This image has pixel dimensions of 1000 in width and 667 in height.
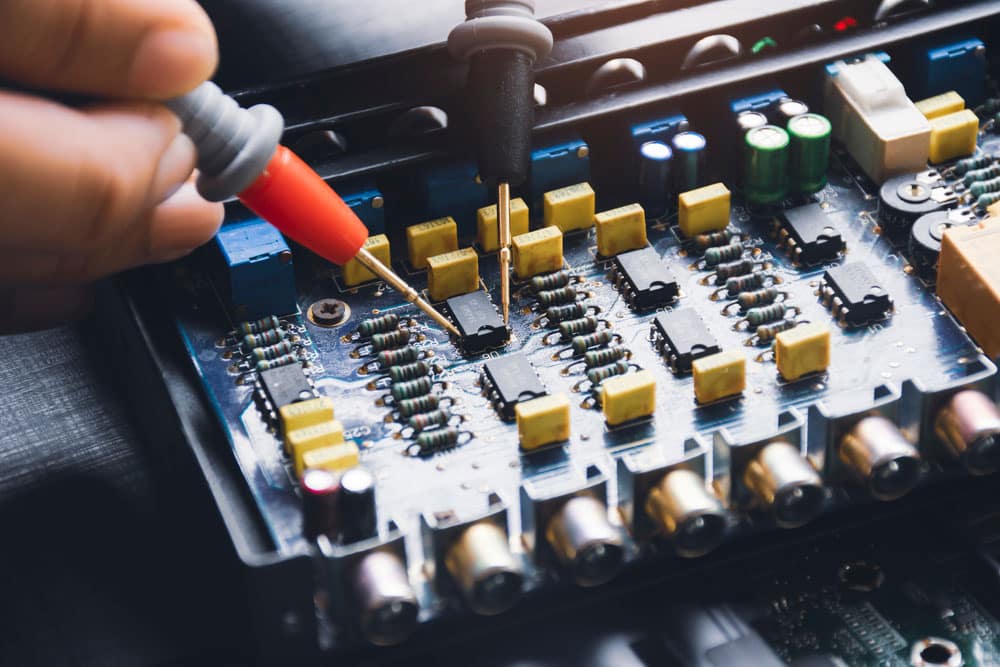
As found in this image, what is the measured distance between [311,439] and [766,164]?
1031 mm

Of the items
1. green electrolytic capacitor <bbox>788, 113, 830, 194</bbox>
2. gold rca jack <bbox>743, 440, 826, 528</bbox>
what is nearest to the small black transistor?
gold rca jack <bbox>743, 440, 826, 528</bbox>

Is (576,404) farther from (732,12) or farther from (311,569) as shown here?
(732,12)

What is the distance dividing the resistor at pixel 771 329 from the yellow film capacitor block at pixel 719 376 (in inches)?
4.8

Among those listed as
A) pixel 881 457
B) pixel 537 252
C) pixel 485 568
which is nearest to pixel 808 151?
pixel 537 252

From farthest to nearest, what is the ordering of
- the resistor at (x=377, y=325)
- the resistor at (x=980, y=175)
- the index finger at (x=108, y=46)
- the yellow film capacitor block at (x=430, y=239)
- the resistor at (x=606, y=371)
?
the resistor at (x=980, y=175)
the yellow film capacitor block at (x=430, y=239)
the resistor at (x=377, y=325)
the resistor at (x=606, y=371)
the index finger at (x=108, y=46)

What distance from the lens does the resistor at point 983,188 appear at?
307 cm

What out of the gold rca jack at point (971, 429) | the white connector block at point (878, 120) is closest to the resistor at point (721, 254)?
the white connector block at point (878, 120)

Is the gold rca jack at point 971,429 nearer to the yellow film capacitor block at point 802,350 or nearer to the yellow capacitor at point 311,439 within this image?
the yellow film capacitor block at point 802,350

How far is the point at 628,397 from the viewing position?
267 cm

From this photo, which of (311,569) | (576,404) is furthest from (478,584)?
(576,404)

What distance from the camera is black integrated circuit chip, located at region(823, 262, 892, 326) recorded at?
2.85m

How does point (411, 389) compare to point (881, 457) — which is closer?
point (881, 457)

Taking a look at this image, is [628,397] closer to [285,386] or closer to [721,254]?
[721,254]

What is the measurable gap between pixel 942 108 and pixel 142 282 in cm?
157
